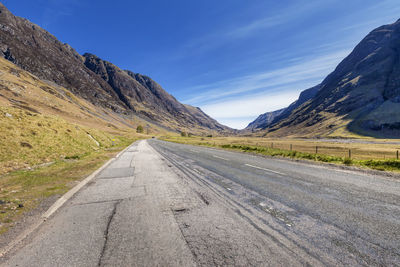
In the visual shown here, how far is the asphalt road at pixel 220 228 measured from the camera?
2.72 meters

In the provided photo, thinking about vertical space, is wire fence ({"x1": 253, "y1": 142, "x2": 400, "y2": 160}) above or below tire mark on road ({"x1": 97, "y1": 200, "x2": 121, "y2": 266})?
above

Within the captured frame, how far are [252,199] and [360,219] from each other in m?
2.53

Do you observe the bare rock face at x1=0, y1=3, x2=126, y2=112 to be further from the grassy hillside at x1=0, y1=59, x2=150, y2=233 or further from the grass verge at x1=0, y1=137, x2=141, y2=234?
the grass verge at x1=0, y1=137, x2=141, y2=234

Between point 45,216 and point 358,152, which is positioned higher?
point 358,152

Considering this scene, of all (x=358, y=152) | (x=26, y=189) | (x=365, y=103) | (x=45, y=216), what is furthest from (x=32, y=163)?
(x=365, y=103)

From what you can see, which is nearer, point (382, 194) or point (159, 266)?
point (159, 266)

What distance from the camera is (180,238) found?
3.25 metres

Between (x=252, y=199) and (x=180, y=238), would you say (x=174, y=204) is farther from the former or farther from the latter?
(x=252, y=199)

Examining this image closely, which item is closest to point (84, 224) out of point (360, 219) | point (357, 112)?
point (360, 219)

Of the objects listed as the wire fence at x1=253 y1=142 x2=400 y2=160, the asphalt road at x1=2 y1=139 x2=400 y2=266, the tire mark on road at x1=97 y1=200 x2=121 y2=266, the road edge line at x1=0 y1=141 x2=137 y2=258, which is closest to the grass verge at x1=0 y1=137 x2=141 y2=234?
the road edge line at x1=0 y1=141 x2=137 y2=258

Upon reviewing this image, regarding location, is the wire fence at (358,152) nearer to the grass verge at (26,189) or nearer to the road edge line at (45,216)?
the road edge line at (45,216)

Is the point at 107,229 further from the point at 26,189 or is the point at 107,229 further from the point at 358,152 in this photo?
the point at 358,152

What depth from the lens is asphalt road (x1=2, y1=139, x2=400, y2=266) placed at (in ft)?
8.93

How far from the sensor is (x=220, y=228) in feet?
12.0
